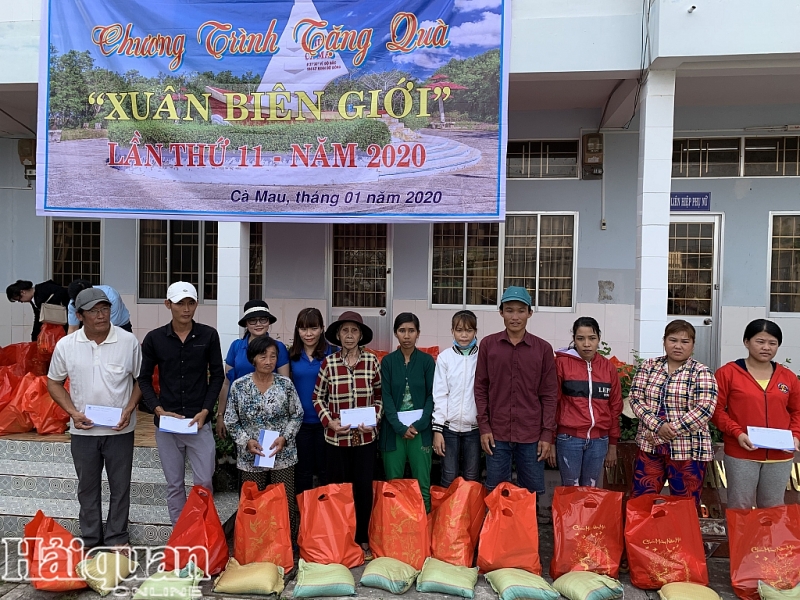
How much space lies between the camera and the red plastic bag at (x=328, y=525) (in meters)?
3.64

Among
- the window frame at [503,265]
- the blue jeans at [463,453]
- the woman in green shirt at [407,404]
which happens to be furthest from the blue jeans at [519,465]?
the window frame at [503,265]

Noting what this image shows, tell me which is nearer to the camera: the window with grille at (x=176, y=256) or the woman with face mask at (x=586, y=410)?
the woman with face mask at (x=586, y=410)

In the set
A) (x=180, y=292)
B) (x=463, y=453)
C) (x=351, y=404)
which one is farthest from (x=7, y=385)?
(x=463, y=453)

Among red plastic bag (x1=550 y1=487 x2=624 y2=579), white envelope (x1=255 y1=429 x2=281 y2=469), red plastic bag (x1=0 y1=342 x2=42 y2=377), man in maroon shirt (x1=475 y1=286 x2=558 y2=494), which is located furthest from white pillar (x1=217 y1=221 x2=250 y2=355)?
red plastic bag (x1=550 y1=487 x2=624 y2=579)

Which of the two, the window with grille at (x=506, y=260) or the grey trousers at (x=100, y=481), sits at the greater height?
the window with grille at (x=506, y=260)

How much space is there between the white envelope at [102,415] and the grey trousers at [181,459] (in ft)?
0.99

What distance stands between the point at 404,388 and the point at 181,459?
5.20ft

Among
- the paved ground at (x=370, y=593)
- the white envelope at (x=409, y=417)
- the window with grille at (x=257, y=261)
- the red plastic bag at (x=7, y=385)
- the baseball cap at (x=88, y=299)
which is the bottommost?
the paved ground at (x=370, y=593)

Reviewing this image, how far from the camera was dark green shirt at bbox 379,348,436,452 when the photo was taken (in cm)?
395

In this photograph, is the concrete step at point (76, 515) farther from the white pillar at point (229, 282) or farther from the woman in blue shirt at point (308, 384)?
the white pillar at point (229, 282)

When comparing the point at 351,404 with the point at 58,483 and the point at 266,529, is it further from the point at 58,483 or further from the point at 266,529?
the point at 58,483

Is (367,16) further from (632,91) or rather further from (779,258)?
(779,258)

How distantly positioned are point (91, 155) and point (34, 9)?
1666 mm

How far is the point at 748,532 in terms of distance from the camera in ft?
11.4
